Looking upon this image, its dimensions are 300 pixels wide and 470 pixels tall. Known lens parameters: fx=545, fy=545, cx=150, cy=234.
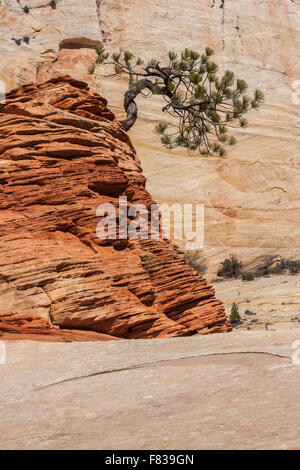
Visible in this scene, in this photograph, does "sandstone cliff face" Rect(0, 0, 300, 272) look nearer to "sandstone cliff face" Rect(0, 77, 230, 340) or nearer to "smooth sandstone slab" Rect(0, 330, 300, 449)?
"sandstone cliff face" Rect(0, 77, 230, 340)

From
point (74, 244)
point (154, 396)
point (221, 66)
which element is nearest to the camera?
point (154, 396)

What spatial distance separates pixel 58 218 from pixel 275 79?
3201 centimetres

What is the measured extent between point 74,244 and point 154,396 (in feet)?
16.5

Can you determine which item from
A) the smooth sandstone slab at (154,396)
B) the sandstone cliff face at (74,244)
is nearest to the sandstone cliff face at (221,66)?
the sandstone cliff face at (74,244)

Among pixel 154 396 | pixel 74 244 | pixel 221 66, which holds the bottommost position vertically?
pixel 221 66

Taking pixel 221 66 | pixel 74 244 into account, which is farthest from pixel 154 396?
pixel 221 66

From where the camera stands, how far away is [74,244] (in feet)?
29.5

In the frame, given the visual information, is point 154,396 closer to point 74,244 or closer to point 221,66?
point 74,244

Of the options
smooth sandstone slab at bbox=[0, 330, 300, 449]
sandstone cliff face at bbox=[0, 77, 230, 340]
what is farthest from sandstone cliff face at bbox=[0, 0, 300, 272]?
smooth sandstone slab at bbox=[0, 330, 300, 449]

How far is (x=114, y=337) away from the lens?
7.87m

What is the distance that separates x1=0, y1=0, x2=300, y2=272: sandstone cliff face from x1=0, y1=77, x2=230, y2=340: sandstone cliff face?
15.7m

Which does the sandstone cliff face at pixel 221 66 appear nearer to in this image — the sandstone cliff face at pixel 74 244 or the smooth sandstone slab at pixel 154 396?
the sandstone cliff face at pixel 74 244
